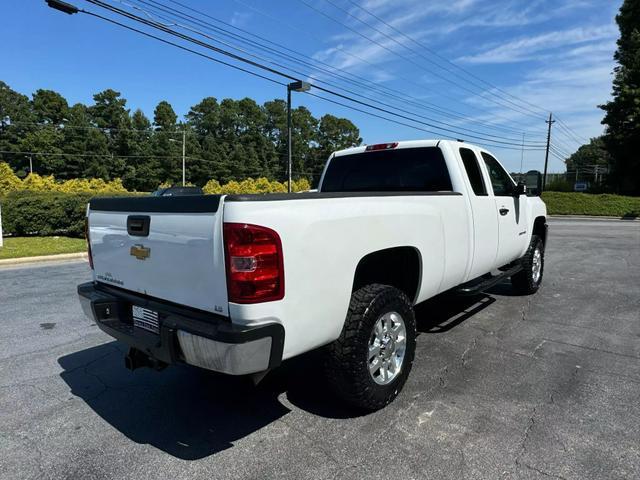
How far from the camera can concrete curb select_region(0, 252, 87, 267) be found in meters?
9.98

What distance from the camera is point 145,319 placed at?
286 cm

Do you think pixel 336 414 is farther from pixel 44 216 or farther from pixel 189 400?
pixel 44 216

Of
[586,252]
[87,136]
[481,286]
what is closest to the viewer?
[481,286]

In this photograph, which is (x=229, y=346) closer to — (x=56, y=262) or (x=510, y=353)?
(x=510, y=353)

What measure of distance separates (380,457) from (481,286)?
242 cm

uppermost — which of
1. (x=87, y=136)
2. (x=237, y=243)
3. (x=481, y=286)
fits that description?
(x=87, y=136)

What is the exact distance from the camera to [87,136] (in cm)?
5878

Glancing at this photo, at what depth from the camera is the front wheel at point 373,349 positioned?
9.39 ft

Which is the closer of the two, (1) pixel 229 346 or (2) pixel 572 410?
(1) pixel 229 346

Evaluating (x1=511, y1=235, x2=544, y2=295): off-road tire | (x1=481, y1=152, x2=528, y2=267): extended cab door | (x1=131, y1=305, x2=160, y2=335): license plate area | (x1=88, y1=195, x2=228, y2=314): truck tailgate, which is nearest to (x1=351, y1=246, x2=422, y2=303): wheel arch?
(x1=88, y1=195, x2=228, y2=314): truck tailgate

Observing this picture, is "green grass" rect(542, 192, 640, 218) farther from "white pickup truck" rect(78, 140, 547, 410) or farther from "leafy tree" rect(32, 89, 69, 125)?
"leafy tree" rect(32, 89, 69, 125)

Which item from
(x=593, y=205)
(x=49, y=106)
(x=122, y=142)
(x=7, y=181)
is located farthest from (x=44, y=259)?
(x=49, y=106)

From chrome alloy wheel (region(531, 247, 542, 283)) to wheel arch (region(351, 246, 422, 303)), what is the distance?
3652 millimetres

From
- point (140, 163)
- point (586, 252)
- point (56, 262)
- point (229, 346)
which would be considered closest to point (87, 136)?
point (140, 163)
